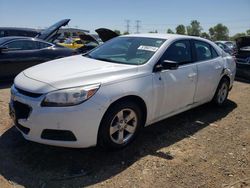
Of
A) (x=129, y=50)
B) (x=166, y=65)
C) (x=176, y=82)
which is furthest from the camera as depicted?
(x=129, y=50)

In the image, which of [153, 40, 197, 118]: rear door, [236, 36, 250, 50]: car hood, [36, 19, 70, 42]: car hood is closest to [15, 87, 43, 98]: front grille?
[153, 40, 197, 118]: rear door

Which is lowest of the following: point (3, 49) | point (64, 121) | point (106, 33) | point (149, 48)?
point (64, 121)

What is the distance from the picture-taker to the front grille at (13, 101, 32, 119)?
3.57 m

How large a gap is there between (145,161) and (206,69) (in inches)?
93.4

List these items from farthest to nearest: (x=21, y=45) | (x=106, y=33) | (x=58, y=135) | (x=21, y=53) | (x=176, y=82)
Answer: (x=106, y=33) → (x=21, y=45) → (x=21, y=53) → (x=176, y=82) → (x=58, y=135)

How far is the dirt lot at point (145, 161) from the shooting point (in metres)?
3.37

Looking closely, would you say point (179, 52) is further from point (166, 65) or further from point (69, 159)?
point (69, 159)

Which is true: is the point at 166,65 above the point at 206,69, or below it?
above

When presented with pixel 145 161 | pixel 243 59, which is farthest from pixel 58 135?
pixel 243 59

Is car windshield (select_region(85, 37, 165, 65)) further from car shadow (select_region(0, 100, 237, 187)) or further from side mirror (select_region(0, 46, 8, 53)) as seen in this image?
side mirror (select_region(0, 46, 8, 53))

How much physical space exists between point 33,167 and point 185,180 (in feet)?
5.72

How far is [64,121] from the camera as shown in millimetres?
3406

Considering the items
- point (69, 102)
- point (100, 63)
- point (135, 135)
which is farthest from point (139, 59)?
point (69, 102)

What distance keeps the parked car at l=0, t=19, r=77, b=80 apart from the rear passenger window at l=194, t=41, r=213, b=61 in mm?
4722
